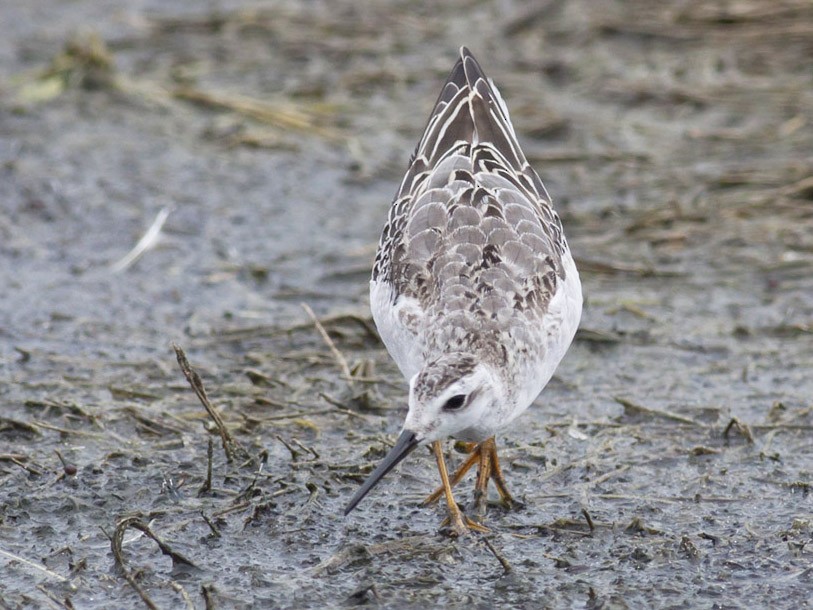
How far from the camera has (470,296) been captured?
6270 millimetres

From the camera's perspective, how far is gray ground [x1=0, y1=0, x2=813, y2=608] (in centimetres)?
609

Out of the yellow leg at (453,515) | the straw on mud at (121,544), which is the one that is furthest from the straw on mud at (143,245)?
the yellow leg at (453,515)

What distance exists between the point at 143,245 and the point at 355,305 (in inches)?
69.2

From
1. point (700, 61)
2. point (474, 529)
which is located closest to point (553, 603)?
point (474, 529)

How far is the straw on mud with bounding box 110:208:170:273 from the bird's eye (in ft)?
14.9

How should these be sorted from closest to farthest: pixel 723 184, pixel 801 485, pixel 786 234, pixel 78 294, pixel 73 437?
pixel 801 485 → pixel 73 437 → pixel 78 294 → pixel 786 234 → pixel 723 184

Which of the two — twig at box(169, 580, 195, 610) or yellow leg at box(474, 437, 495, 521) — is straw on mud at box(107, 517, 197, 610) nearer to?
twig at box(169, 580, 195, 610)

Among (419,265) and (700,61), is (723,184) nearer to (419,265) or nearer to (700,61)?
(700,61)

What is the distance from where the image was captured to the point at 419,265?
6.57m

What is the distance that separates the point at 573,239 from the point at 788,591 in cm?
454

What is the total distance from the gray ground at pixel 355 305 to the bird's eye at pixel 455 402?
0.81 metres

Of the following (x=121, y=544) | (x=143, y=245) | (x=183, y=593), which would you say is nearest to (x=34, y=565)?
(x=121, y=544)

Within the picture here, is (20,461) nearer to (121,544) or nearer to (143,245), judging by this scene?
(121,544)

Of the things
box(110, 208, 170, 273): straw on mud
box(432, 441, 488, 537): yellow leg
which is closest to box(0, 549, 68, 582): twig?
box(432, 441, 488, 537): yellow leg
